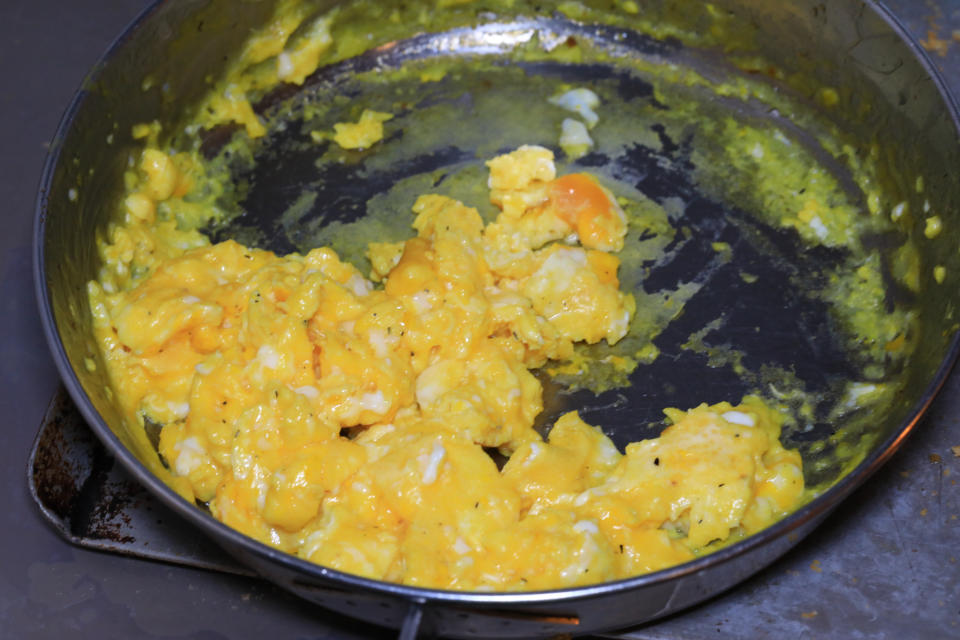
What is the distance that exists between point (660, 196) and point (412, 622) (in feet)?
3.92

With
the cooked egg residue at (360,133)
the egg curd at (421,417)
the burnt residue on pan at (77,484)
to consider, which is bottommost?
the burnt residue on pan at (77,484)

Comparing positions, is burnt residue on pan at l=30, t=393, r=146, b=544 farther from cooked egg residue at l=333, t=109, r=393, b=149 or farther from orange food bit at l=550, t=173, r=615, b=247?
orange food bit at l=550, t=173, r=615, b=247

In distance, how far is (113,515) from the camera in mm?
1745

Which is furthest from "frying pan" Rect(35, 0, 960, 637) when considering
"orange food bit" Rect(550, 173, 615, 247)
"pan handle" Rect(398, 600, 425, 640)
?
"orange food bit" Rect(550, 173, 615, 247)

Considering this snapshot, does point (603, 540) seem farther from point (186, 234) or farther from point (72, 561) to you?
point (186, 234)

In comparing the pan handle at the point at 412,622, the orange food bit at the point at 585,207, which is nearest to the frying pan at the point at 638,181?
the pan handle at the point at 412,622

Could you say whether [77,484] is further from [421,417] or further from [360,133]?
[360,133]

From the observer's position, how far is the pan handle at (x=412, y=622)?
128cm

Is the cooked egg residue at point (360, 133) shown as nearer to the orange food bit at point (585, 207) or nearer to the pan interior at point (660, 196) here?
the pan interior at point (660, 196)

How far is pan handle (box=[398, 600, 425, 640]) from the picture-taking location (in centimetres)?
128

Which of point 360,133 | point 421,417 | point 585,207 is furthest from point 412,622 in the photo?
point 360,133

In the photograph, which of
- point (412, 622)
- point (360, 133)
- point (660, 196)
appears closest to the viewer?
point (412, 622)

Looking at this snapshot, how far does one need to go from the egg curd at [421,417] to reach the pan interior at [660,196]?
0.31 ft

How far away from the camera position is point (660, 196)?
6.99 ft
